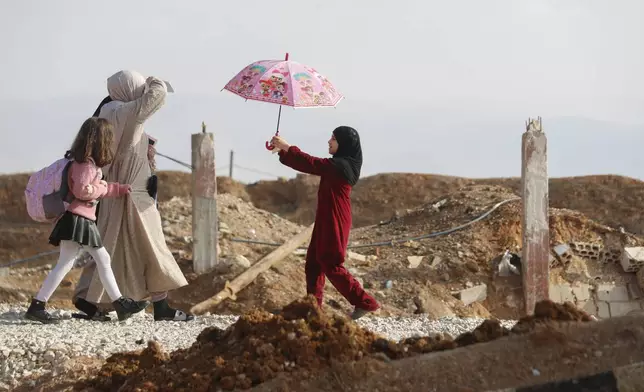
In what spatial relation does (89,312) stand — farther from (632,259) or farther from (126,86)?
(632,259)

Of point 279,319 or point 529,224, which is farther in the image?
point 529,224

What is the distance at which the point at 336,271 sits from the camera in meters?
7.85

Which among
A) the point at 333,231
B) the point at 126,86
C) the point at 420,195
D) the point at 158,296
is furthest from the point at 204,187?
the point at 420,195

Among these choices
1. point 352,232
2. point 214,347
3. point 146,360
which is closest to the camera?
point 214,347

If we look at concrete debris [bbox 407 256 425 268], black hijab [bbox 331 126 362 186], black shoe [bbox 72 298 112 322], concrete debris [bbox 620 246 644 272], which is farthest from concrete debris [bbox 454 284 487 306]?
black shoe [bbox 72 298 112 322]

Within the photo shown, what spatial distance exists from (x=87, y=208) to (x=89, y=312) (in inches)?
43.1

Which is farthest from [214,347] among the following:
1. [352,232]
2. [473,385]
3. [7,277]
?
[352,232]

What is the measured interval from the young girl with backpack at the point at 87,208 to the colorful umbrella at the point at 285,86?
3.93 ft

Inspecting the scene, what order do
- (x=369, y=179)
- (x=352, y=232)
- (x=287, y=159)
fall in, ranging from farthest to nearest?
(x=369, y=179), (x=352, y=232), (x=287, y=159)

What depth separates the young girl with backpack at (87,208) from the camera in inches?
295

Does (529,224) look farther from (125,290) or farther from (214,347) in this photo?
(214,347)

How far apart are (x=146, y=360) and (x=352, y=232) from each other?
948 cm

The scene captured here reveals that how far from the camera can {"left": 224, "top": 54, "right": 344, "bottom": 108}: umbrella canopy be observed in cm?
783

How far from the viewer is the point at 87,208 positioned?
7.61m
